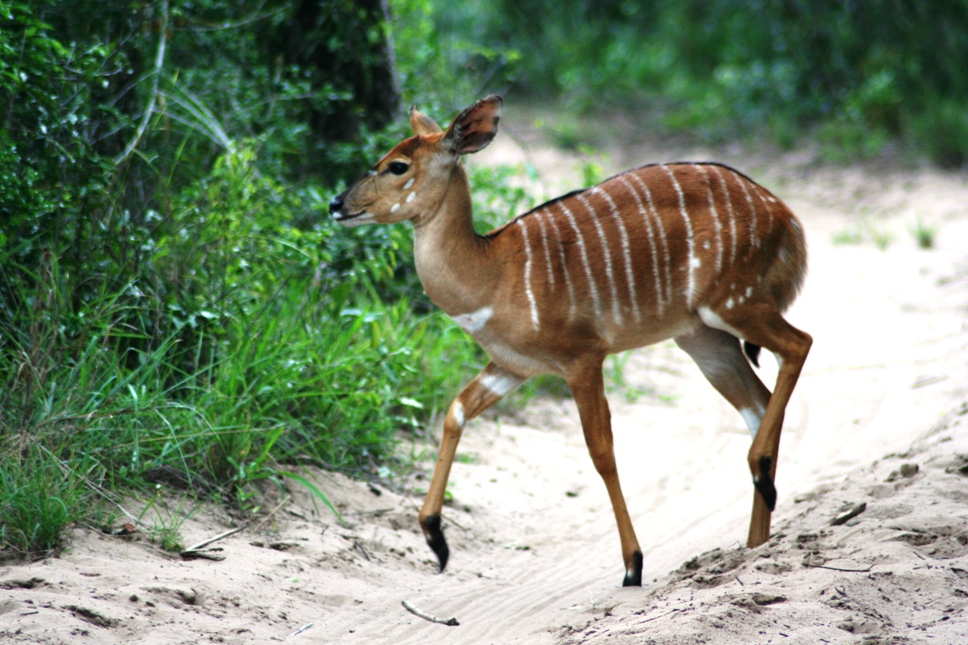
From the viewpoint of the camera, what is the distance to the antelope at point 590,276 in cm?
430

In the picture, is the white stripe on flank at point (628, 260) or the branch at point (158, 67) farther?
the branch at point (158, 67)

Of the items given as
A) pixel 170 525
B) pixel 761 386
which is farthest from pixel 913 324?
pixel 170 525

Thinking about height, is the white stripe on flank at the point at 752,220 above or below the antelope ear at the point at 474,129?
below

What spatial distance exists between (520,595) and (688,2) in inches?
547

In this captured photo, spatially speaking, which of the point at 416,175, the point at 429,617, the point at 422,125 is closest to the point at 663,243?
the point at 416,175

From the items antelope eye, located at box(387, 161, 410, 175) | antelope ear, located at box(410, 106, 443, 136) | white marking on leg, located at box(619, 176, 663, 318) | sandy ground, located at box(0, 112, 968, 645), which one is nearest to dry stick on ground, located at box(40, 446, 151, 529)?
sandy ground, located at box(0, 112, 968, 645)

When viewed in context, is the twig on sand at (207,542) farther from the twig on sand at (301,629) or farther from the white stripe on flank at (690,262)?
the white stripe on flank at (690,262)

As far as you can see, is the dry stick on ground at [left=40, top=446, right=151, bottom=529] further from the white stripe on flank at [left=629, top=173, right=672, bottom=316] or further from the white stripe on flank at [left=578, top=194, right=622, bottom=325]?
the white stripe on flank at [left=629, top=173, right=672, bottom=316]

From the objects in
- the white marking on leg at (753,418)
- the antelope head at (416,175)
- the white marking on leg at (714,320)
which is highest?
the antelope head at (416,175)

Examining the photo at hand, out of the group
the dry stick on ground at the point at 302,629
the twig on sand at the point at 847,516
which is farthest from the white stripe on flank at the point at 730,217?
the dry stick on ground at the point at 302,629

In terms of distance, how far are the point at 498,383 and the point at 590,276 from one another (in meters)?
0.63

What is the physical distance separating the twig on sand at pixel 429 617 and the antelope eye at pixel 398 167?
177 cm

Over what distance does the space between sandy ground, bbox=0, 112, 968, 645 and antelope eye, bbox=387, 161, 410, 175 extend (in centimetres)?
162

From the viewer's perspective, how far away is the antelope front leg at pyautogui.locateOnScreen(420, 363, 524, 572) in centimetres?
436
